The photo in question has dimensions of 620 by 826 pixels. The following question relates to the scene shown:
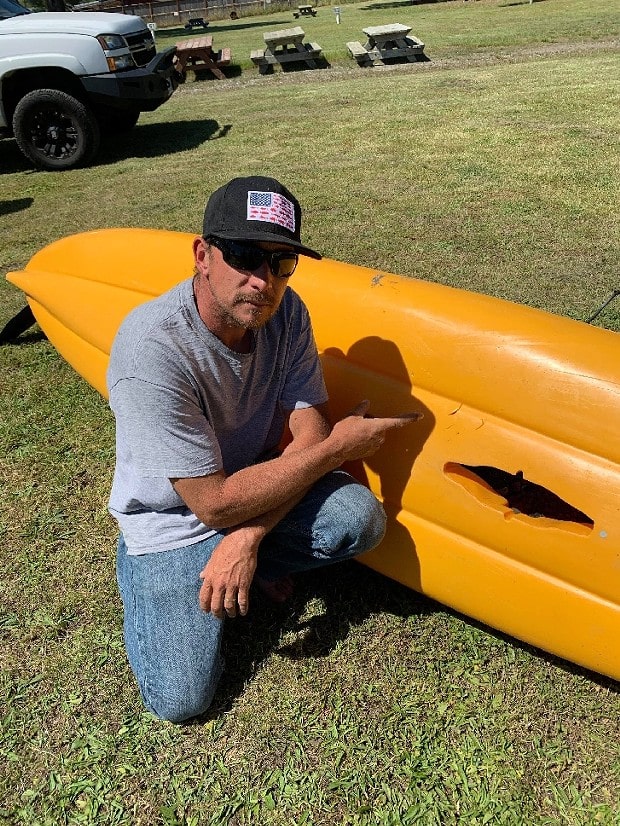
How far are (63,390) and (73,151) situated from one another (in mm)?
4894

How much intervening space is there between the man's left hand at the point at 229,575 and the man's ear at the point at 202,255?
72cm

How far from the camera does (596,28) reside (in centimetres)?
1412

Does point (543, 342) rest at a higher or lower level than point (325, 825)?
higher

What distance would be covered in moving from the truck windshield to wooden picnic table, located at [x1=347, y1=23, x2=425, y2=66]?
7145mm

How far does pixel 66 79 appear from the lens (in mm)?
7137

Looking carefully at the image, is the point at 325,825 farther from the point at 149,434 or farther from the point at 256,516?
the point at 149,434

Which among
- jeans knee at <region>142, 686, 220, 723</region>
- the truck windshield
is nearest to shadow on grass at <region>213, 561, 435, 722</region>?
jeans knee at <region>142, 686, 220, 723</region>

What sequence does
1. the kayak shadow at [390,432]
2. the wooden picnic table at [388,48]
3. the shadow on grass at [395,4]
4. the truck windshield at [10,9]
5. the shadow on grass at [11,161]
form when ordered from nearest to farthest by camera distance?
1. the kayak shadow at [390,432]
2. the truck windshield at [10,9]
3. the shadow on grass at [11,161]
4. the wooden picnic table at [388,48]
5. the shadow on grass at [395,4]

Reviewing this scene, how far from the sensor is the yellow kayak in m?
1.91

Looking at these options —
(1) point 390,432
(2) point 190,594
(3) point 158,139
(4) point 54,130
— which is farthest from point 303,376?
(3) point 158,139

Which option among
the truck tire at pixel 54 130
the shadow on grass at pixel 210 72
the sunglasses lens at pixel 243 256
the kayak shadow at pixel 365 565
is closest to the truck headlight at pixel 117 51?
the truck tire at pixel 54 130

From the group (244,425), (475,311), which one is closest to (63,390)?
(244,425)

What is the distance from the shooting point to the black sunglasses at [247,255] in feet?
5.41

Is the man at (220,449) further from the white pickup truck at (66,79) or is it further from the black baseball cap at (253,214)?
the white pickup truck at (66,79)
